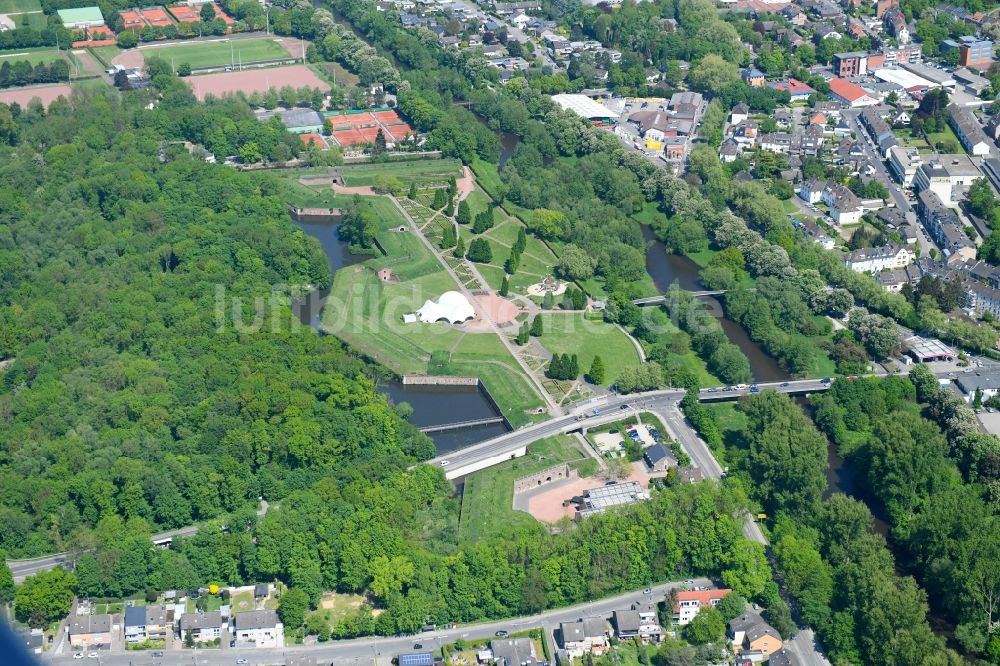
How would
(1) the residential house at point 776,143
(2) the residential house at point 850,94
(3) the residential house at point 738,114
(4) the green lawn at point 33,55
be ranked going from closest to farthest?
(1) the residential house at point 776,143
(3) the residential house at point 738,114
(2) the residential house at point 850,94
(4) the green lawn at point 33,55

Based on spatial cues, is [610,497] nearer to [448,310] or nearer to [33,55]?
[448,310]

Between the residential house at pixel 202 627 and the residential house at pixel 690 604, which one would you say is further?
the residential house at pixel 690 604

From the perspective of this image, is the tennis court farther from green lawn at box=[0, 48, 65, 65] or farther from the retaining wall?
the retaining wall

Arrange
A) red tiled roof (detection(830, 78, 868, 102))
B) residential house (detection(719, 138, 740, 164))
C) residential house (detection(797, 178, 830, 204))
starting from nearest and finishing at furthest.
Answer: residential house (detection(797, 178, 830, 204))
residential house (detection(719, 138, 740, 164))
red tiled roof (detection(830, 78, 868, 102))

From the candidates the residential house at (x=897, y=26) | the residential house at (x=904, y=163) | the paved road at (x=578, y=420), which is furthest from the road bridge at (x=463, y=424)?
the residential house at (x=897, y=26)

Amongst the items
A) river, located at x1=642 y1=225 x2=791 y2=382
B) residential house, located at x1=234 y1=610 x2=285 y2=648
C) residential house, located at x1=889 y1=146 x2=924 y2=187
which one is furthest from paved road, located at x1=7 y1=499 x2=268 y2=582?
residential house, located at x1=889 y1=146 x2=924 y2=187

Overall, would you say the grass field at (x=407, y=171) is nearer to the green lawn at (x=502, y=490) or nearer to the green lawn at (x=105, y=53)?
the green lawn at (x=105, y=53)

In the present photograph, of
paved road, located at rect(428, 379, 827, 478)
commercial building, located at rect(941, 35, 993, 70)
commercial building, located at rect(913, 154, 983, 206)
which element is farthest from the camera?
commercial building, located at rect(941, 35, 993, 70)

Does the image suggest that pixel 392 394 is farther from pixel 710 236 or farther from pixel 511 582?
pixel 710 236

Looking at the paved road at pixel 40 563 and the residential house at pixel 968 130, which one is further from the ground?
the residential house at pixel 968 130
